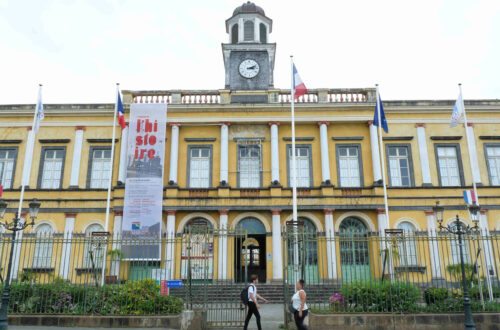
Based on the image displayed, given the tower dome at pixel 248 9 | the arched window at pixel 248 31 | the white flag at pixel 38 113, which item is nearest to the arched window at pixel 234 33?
the arched window at pixel 248 31

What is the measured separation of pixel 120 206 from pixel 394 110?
15.2 m

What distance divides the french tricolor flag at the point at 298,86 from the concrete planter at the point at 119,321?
10.0 metres

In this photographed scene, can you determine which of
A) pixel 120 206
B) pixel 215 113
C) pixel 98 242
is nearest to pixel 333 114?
pixel 215 113

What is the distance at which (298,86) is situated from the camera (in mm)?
17297

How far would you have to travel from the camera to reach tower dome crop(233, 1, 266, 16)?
25109 mm

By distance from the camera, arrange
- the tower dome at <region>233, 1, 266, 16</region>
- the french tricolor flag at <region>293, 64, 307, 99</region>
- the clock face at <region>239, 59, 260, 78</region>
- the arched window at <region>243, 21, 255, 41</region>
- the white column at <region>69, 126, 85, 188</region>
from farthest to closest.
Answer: the tower dome at <region>233, 1, 266, 16</region>, the arched window at <region>243, 21, 255, 41</region>, the clock face at <region>239, 59, 260, 78</region>, the white column at <region>69, 126, 85, 188</region>, the french tricolor flag at <region>293, 64, 307, 99</region>

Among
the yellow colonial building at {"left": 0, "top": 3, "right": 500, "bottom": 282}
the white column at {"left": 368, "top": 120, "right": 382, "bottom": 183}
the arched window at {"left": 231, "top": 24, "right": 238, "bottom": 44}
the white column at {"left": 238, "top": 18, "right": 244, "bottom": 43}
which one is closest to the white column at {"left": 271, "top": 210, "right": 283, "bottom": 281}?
the yellow colonial building at {"left": 0, "top": 3, "right": 500, "bottom": 282}

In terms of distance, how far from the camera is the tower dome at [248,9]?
989 inches

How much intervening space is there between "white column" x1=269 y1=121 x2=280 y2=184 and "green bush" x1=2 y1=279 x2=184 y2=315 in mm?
10652

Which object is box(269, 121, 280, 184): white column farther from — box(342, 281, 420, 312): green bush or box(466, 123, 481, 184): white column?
box(342, 281, 420, 312): green bush

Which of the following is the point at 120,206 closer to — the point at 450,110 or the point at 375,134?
the point at 375,134

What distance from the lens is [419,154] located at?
21797mm

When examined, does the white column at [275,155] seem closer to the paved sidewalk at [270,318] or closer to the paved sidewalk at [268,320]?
the paved sidewalk at [270,318]

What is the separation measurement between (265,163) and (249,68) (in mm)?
6051
